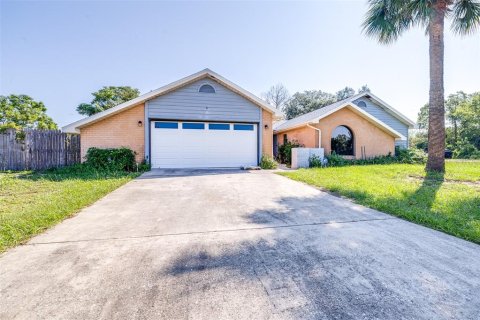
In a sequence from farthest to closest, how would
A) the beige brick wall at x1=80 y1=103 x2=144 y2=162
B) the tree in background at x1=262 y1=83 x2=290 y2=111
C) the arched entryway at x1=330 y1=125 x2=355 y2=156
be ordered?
the tree in background at x1=262 y1=83 x2=290 y2=111 → the arched entryway at x1=330 y1=125 x2=355 y2=156 → the beige brick wall at x1=80 y1=103 x2=144 y2=162

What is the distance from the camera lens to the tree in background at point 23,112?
27186 millimetres

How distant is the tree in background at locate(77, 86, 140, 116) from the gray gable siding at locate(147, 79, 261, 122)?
22500 millimetres

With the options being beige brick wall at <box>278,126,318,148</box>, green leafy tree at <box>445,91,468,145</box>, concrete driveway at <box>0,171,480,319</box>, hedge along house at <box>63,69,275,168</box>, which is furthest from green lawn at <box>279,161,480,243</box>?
green leafy tree at <box>445,91,468,145</box>

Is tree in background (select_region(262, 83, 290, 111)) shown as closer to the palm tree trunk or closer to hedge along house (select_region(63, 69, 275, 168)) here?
hedge along house (select_region(63, 69, 275, 168))

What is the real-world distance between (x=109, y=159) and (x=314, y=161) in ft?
32.5

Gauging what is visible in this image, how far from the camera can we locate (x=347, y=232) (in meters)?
3.09

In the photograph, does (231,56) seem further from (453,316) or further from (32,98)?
(32,98)

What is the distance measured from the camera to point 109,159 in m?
9.42

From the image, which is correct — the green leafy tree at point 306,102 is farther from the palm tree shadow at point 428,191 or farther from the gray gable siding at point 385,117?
the palm tree shadow at point 428,191

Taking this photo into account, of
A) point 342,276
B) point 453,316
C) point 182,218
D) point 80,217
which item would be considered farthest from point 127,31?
point 453,316

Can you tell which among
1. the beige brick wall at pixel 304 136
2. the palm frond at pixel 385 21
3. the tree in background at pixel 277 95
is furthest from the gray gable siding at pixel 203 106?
the tree in background at pixel 277 95

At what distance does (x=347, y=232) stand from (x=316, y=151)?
378 inches

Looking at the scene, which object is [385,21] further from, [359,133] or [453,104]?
[453,104]

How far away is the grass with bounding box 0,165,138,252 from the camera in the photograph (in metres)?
3.02
